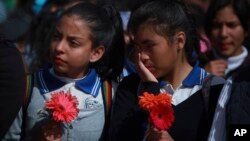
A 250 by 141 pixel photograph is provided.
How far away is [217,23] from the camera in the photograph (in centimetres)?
445

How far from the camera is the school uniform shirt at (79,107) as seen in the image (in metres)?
3.17

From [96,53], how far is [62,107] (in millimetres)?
534

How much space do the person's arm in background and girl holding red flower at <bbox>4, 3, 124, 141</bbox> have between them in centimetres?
44

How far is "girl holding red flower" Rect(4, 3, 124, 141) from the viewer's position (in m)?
3.15

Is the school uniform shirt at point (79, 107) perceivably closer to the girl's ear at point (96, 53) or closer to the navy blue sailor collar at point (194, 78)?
the girl's ear at point (96, 53)

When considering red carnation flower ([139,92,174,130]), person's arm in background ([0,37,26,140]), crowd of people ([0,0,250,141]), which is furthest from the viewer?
crowd of people ([0,0,250,141])

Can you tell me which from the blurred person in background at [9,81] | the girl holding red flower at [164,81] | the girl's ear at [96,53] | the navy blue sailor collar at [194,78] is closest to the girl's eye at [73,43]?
the girl's ear at [96,53]

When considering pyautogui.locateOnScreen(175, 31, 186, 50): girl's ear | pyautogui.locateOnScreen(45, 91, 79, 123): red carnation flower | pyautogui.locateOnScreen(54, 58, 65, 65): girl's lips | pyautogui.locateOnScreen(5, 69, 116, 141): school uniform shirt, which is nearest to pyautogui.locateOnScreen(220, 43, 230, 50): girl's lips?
pyautogui.locateOnScreen(175, 31, 186, 50): girl's ear

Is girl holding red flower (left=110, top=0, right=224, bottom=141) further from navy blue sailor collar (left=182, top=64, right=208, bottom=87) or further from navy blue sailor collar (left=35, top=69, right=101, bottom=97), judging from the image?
navy blue sailor collar (left=35, top=69, right=101, bottom=97)

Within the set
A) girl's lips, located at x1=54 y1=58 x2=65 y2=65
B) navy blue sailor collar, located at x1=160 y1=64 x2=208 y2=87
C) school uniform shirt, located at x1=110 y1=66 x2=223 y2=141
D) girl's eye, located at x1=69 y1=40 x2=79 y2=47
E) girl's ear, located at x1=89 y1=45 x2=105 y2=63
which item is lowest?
school uniform shirt, located at x1=110 y1=66 x2=223 y2=141

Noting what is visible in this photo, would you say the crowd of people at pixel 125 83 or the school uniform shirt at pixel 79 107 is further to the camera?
the school uniform shirt at pixel 79 107

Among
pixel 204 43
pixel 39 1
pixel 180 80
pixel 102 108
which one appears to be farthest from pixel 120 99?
pixel 39 1

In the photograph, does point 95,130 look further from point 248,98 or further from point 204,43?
point 204,43

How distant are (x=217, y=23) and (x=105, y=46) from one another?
1.30 meters
